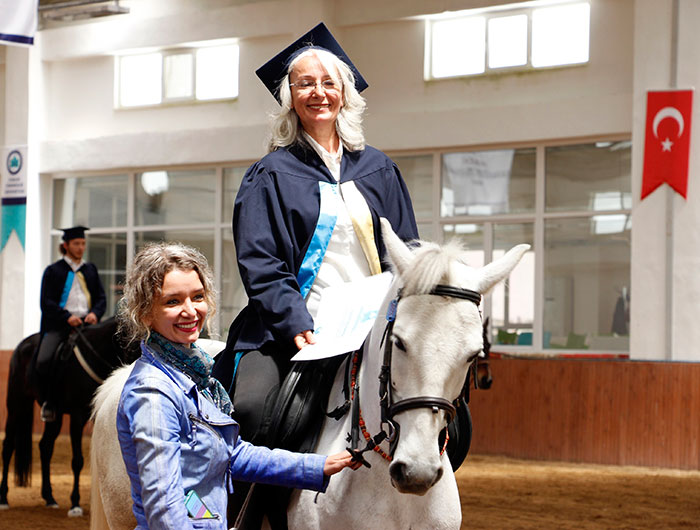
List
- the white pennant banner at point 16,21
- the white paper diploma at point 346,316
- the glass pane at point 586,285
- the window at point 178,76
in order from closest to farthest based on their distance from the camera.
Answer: the white paper diploma at point 346,316
the white pennant banner at point 16,21
the glass pane at point 586,285
the window at point 178,76

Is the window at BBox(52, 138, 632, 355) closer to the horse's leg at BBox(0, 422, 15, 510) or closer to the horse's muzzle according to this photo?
the horse's leg at BBox(0, 422, 15, 510)

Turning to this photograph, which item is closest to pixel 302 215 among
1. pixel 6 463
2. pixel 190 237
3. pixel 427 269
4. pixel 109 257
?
pixel 427 269

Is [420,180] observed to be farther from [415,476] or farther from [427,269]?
[415,476]

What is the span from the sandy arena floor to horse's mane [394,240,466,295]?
18.2ft

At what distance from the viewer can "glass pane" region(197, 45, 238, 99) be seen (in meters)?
15.5

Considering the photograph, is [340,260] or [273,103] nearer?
[340,260]

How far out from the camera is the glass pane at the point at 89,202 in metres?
16.8

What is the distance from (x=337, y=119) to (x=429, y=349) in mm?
1356

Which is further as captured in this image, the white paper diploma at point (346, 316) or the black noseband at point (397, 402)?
the white paper diploma at point (346, 316)

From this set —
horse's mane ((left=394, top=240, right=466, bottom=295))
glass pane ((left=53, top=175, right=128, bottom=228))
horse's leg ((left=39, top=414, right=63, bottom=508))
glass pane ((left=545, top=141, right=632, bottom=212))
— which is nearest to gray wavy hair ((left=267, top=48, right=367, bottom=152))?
horse's mane ((left=394, top=240, right=466, bottom=295))

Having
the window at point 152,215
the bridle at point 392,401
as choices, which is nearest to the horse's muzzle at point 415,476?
the bridle at point 392,401

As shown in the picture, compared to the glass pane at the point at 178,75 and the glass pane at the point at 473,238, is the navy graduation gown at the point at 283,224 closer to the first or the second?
the glass pane at the point at 473,238

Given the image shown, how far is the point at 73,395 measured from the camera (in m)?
9.17

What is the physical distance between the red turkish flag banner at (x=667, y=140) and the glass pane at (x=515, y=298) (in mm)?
2143
